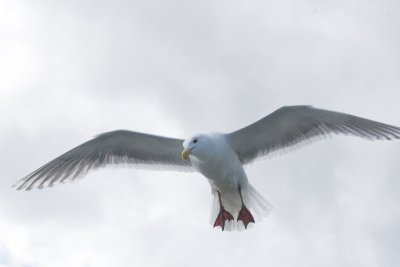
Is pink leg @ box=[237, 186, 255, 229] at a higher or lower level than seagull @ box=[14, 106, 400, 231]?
lower

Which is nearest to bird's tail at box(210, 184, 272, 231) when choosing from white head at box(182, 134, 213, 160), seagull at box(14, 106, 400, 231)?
seagull at box(14, 106, 400, 231)

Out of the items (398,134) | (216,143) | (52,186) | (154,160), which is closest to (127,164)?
(154,160)

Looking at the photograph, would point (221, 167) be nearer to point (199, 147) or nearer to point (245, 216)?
point (199, 147)

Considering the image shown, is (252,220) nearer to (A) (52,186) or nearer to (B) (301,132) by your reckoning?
(B) (301,132)

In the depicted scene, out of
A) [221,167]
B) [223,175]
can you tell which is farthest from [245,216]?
[221,167]

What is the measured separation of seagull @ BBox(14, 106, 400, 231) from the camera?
381 inches

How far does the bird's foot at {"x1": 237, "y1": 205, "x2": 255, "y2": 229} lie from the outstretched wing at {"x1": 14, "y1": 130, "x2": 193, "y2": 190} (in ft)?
3.97

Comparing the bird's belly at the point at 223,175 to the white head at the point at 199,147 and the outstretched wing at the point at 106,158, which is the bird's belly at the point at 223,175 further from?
the outstretched wing at the point at 106,158

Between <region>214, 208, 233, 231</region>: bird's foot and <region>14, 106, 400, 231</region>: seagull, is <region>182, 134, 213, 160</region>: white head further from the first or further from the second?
<region>214, 208, 233, 231</region>: bird's foot

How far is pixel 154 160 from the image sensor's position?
1102cm

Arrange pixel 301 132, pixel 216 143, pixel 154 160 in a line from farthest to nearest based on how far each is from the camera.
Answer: pixel 154 160, pixel 301 132, pixel 216 143

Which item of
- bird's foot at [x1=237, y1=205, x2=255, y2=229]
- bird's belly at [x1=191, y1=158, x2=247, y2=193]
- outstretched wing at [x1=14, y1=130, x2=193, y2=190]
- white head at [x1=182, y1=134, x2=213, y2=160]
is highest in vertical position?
outstretched wing at [x1=14, y1=130, x2=193, y2=190]

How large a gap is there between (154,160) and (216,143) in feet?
5.53

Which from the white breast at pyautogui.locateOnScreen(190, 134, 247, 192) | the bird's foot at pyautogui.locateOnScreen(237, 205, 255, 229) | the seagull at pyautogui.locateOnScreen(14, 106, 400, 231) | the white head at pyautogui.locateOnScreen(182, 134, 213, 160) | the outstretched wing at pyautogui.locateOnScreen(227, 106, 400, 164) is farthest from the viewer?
the bird's foot at pyautogui.locateOnScreen(237, 205, 255, 229)
